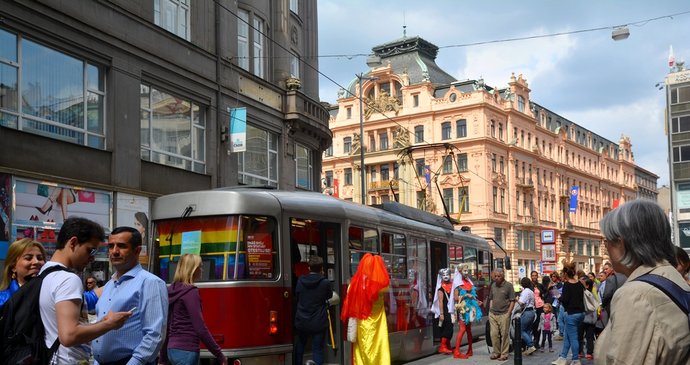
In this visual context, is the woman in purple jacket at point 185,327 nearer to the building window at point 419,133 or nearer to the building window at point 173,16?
the building window at point 173,16

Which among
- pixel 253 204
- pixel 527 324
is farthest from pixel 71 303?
pixel 527 324

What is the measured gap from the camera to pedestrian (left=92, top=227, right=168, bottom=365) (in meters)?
4.87

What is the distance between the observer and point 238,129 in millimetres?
23031

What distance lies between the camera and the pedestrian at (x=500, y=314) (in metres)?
15.0

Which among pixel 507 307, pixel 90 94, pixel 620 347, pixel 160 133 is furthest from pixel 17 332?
pixel 160 133

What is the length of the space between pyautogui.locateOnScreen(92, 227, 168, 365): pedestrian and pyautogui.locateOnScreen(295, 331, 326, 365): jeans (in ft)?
21.1

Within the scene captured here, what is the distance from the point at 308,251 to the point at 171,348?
15.5ft

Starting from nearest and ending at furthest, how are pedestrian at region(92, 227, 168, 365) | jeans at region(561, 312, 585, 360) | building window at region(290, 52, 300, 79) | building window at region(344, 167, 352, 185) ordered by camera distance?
pedestrian at region(92, 227, 168, 365) → jeans at region(561, 312, 585, 360) → building window at region(290, 52, 300, 79) → building window at region(344, 167, 352, 185)

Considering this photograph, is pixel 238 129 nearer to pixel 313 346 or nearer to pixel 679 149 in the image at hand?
pixel 313 346

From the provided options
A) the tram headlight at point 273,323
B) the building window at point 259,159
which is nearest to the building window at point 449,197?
the building window at point 259,159

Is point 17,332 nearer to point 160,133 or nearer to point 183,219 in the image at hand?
point 183,219

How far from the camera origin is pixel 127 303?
488 cm

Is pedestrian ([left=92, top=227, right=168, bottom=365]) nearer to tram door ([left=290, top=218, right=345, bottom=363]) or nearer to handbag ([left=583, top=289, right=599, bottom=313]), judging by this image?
tram door ([left=290, top=218, right=345, bottom=363])

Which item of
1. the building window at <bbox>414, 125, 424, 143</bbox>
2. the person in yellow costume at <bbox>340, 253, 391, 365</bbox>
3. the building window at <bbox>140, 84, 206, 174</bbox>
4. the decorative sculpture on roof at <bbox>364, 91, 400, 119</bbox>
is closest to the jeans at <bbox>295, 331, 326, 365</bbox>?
the person in yellow costume at <bbox>340, 253, 391, 365</bbox>
